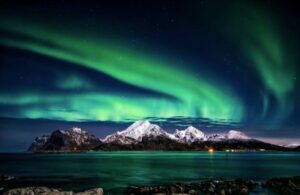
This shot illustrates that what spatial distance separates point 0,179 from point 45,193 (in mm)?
28685

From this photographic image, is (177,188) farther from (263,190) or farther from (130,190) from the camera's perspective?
(263,190)

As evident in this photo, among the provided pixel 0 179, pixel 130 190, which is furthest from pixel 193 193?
pixel 0 179

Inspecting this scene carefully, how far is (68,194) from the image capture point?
120ft

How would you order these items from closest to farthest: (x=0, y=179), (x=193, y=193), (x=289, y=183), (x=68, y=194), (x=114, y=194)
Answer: (x=68, y=194) → (x=193, y=193) → (x=114, y=194) → (x=289, y=183) → (x=0, y=179)

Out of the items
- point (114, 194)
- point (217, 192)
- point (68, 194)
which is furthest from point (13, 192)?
point (217, 192)

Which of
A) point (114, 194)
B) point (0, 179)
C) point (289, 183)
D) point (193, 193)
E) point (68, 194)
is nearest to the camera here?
point (68, 194)

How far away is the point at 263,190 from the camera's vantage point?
46.6m

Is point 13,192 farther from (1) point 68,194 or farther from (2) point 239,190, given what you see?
(2) point 239,190

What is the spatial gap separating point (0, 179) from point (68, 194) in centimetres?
3022

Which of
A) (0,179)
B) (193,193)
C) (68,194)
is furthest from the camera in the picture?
(0,179)

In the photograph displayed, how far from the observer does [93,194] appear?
37.7 m

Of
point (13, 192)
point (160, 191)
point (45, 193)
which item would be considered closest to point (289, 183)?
point (160, 191)

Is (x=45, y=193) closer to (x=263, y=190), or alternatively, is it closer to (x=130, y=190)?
(x=130, y=190)

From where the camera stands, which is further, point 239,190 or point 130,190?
point 130,190
